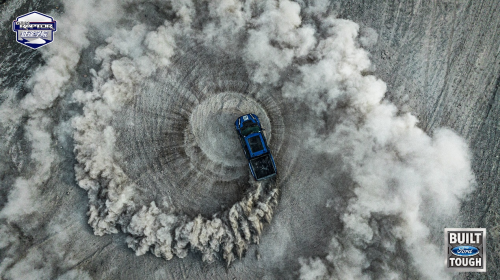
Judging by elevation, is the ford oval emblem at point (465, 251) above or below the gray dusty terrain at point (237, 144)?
below

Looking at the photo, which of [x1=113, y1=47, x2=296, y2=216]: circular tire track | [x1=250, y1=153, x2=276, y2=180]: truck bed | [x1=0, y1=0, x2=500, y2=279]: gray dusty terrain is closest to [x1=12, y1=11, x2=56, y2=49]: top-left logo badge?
[x1=0, y1=0, x2=500, y2=279]: gray dusty terrain

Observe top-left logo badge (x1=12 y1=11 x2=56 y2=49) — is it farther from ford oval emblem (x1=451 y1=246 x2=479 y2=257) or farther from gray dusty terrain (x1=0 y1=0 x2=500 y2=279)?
ford oval emblem (x1=451 y1=246 x2=479 y2=257)

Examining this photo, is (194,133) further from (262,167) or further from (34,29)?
(34,29)

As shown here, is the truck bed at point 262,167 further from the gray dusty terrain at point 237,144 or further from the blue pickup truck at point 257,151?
the gray dusty terrain at point 237,144

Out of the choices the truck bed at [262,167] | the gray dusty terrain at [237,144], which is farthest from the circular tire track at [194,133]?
the truck bed at [262,167]

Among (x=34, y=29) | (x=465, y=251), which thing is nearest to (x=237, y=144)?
(x=34, y=29)

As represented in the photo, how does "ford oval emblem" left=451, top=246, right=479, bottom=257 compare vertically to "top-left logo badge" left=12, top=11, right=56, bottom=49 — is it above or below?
below

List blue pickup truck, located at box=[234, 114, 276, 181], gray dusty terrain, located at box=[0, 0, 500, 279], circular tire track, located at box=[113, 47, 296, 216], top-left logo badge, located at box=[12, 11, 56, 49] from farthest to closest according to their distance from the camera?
top-left logo badge, located at box=[12, 11, 56, 49], circular tire track, located at box=[113, 47, 296, 216], gray dusty terrain, located at box=[0, 0, 500, 279], blue pickup truck, located at box=[234, 114, 276, 181]
